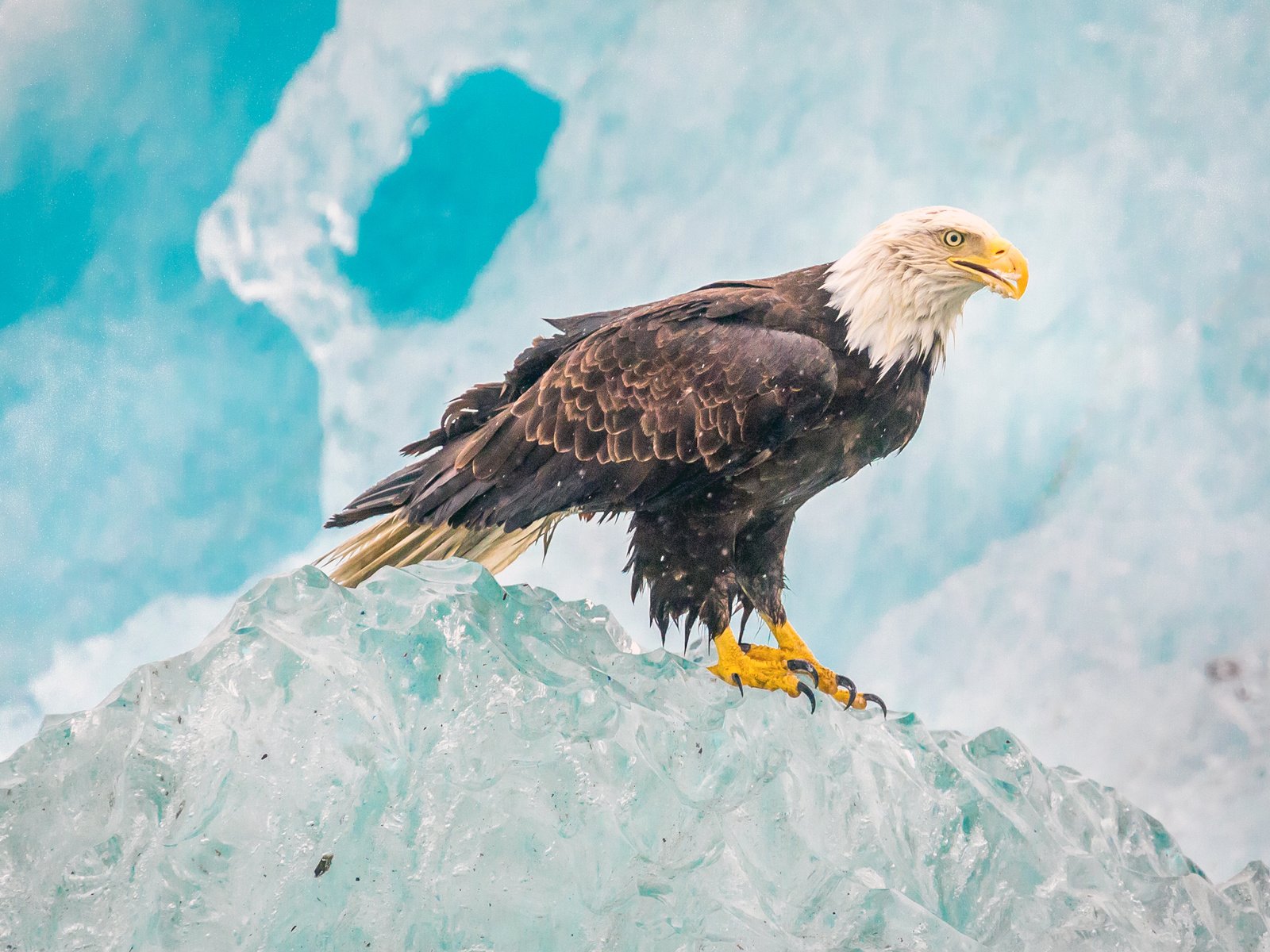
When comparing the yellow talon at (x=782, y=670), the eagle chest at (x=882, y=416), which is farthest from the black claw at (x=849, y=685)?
the eagle chest at (x=882, y=416)

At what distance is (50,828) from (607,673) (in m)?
1.81

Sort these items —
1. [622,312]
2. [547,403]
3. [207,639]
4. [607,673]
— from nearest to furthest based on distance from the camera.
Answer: [207,639] → [607,673] → [547,403] → [622,312]

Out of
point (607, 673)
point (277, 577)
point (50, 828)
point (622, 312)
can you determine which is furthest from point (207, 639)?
point (622, 312)

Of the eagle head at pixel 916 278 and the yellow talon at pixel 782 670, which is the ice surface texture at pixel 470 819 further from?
the eagle head at pixel 916 278

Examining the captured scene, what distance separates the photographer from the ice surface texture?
3463mm

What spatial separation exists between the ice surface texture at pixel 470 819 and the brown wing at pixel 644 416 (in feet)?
1.59

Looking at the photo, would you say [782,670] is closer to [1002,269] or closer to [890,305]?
[890,305]

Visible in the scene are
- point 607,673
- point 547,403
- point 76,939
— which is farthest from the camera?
point 547,403

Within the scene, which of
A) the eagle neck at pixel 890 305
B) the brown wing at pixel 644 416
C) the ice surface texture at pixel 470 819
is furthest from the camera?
the eagle neck at pixel 890 305

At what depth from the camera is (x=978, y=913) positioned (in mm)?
3951

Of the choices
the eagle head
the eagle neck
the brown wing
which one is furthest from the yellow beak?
the brown wing

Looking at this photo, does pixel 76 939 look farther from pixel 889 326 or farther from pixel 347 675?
pixel 889 326

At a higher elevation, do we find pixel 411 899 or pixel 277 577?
pixel 277 577

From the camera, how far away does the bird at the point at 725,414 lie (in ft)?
13.8
